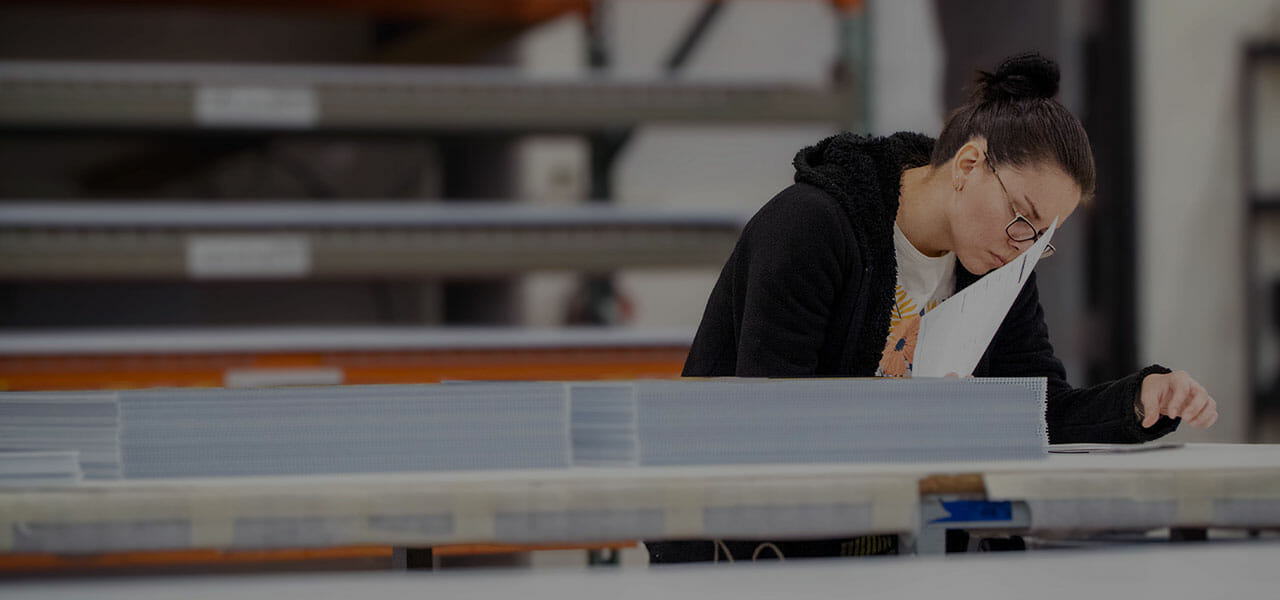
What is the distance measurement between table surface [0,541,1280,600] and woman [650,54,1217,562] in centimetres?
42

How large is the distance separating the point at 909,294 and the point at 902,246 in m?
0.05

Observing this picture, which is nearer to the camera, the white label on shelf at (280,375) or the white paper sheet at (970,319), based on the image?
the white paper sheet at (970,319)

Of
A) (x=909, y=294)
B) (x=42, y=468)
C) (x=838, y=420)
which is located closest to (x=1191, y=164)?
(x=909, y=294)

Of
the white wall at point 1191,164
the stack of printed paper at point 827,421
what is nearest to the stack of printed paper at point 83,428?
the stack of printed paper at point 827,421

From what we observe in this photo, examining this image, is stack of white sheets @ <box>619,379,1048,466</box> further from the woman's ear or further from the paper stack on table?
the woman's ear

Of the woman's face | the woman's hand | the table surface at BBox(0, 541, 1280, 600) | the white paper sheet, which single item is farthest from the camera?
the woman's face

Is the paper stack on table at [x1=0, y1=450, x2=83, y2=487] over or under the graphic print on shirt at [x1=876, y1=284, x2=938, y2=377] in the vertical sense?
under

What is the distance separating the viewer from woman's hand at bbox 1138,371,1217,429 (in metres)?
0.94

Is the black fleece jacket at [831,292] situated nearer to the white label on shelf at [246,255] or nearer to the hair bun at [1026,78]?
the hair bun at [1026,78]

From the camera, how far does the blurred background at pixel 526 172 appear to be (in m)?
1.72

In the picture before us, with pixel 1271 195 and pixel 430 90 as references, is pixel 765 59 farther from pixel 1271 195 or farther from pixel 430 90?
pixel 430 90

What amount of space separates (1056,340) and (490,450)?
2206mm

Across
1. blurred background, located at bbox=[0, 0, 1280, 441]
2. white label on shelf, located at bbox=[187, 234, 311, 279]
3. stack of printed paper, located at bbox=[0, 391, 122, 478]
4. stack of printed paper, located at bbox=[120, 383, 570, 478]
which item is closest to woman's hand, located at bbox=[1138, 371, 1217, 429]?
stack of printed paper, located at bbox=[120, 383, 570, 478]

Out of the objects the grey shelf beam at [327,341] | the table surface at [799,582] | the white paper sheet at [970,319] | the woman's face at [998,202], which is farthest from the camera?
the grey shelf beam at [327,341]
